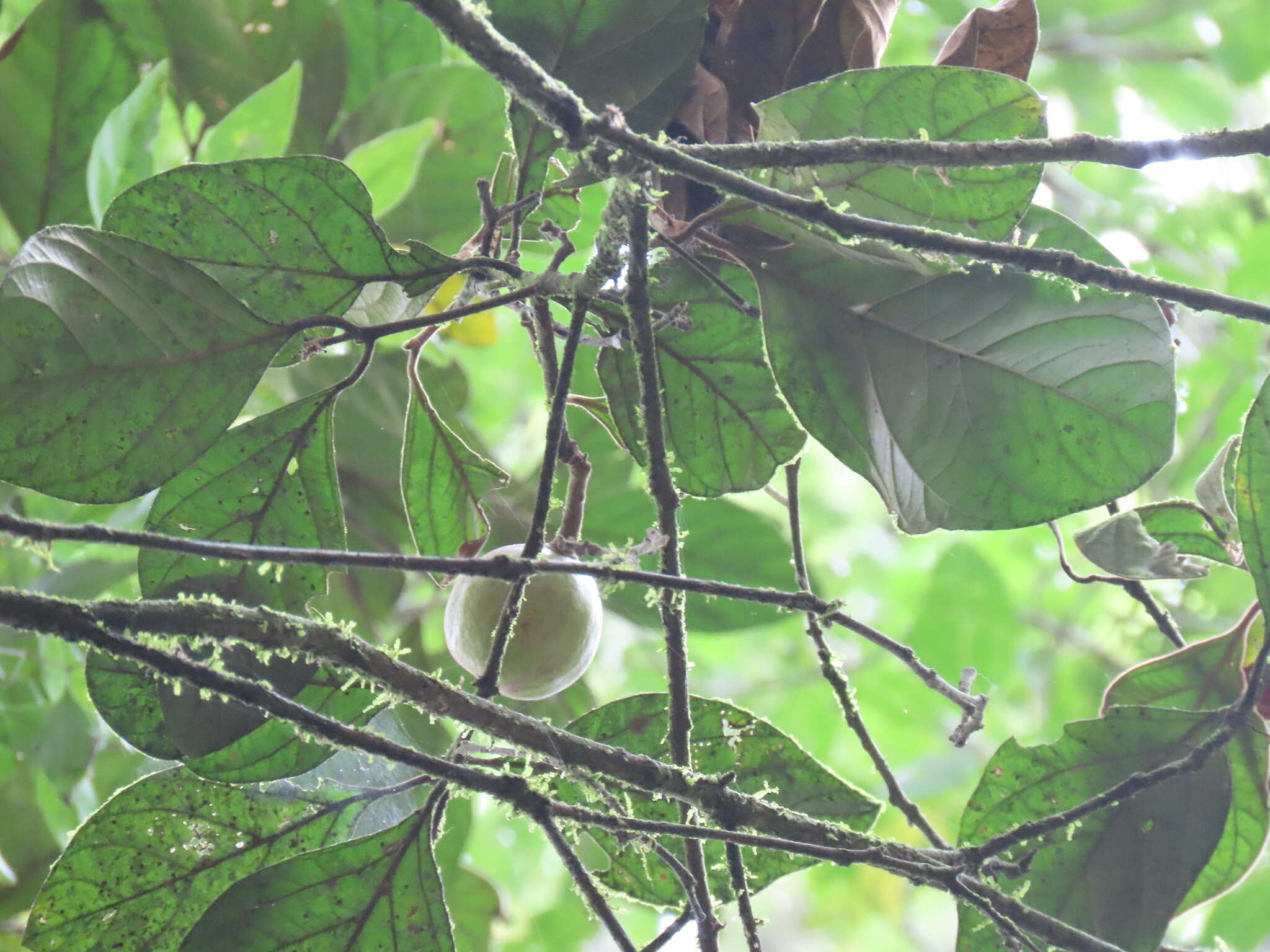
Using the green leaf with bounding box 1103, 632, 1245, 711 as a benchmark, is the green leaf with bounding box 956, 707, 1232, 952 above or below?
below

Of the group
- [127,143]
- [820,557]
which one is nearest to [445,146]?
[127,143]

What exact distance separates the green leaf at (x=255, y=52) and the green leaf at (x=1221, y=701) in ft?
2.49

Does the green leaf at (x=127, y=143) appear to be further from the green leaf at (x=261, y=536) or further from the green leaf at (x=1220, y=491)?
the green leaf at (x=1220, y=491)

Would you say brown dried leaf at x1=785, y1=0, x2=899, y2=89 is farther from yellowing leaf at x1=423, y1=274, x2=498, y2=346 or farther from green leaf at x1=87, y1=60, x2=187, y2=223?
green leaf at x1=87, y1=60, x2=187, y2=223

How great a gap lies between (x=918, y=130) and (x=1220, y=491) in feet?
0.95

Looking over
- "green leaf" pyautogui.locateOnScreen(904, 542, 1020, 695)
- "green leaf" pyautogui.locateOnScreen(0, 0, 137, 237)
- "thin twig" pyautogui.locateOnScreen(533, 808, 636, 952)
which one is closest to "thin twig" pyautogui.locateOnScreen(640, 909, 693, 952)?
"thin twig" pyautogui.locateOnScreen(533, 808, 636, 952)

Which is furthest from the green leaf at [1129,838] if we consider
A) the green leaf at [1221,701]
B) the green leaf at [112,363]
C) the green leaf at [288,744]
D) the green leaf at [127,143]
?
the green leaf at [127,143]

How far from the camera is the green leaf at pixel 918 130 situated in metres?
0.45

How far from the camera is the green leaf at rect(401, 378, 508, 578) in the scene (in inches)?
23.9

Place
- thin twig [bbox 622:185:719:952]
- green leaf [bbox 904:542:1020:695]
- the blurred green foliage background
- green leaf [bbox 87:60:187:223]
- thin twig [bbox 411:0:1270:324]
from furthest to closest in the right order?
green leaf [bbox 904:542:1020:695] < the blurred green foliage background < green leaf [bbox 87:60:187:223] < thin twig [bbox 622:185:719:952] < thin twig [bbox 411:0:1270:324]

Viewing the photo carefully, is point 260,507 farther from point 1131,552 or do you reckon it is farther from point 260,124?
point 1131,552

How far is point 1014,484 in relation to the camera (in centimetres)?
48

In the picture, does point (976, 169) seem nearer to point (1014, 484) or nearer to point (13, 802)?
point (1014, 484)

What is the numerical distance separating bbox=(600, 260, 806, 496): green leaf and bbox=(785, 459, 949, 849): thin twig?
3cm
